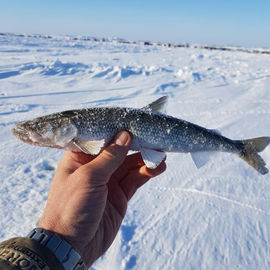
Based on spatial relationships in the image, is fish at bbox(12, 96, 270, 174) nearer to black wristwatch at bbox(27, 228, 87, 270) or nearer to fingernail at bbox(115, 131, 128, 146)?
fingernail at bbox(115, 131, 128, 146)

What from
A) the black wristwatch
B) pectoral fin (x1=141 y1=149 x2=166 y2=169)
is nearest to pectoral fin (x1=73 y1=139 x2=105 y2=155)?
pectoral fin (x1=141 y1=149 x2=166 y2=169)

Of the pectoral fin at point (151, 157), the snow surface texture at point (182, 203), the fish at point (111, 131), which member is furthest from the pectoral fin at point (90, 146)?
the snow surface texture at point (182, 203)

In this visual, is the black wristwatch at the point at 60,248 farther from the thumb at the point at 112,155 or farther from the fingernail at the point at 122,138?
the fingernail at the point at 122,138

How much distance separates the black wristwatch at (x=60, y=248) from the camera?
1.90m

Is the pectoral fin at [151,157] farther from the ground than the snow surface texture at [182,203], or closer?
farther from the ground

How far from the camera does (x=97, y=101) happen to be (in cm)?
934

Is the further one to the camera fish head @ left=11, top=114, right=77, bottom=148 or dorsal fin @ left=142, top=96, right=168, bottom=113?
dorsal fin @ left=142, top=96, right=168, bottom=113

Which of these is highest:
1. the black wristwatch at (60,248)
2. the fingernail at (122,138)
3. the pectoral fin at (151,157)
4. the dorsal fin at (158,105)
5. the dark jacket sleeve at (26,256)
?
the dorsal fin at (158,105)

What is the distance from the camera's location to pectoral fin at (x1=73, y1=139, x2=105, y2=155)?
239 cm

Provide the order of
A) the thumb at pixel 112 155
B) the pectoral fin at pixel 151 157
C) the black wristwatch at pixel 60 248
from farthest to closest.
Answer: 1. the pectoral fin at pixel 151 157
2. the thumb at pixel 112 155
3. the black wristwatch at pixel 60 248

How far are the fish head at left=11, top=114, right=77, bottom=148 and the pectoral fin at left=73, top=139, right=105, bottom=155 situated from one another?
9cm

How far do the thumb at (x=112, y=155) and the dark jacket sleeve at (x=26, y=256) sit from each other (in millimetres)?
722

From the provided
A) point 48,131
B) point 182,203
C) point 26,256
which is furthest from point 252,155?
point 26,256

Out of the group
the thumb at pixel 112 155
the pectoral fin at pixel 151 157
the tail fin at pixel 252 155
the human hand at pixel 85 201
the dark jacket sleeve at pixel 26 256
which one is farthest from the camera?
the tail fin at pixel 252 155
